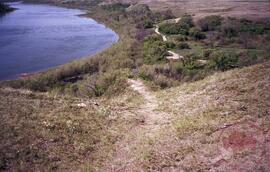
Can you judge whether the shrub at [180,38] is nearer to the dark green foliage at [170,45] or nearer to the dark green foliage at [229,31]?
the dark green foliage at [170,45]

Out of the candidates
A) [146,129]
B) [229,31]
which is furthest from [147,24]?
[146,129]

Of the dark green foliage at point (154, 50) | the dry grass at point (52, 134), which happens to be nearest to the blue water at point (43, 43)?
the dark green foliage at point (154, 50)

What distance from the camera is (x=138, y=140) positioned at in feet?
29.0

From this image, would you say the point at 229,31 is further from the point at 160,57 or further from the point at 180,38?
the point at 160,57

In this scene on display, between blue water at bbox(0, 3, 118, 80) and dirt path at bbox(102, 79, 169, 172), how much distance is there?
73.2 ft

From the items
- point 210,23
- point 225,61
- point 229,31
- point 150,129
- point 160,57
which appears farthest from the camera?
point 210,23

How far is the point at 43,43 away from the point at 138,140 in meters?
34.6

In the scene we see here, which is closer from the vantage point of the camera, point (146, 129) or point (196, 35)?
point (146, 129)

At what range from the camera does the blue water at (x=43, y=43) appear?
109 feet

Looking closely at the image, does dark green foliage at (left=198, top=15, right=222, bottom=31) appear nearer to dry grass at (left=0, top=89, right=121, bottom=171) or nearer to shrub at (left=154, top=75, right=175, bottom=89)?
shrub at (left=154, top=75, right=175, bottom=89)

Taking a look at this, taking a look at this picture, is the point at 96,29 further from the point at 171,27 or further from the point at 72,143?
the point at 72,143

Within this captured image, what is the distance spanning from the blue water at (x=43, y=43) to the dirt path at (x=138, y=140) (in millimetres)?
22323

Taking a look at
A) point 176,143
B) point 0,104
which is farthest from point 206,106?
point 0,104

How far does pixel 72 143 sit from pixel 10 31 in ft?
140
